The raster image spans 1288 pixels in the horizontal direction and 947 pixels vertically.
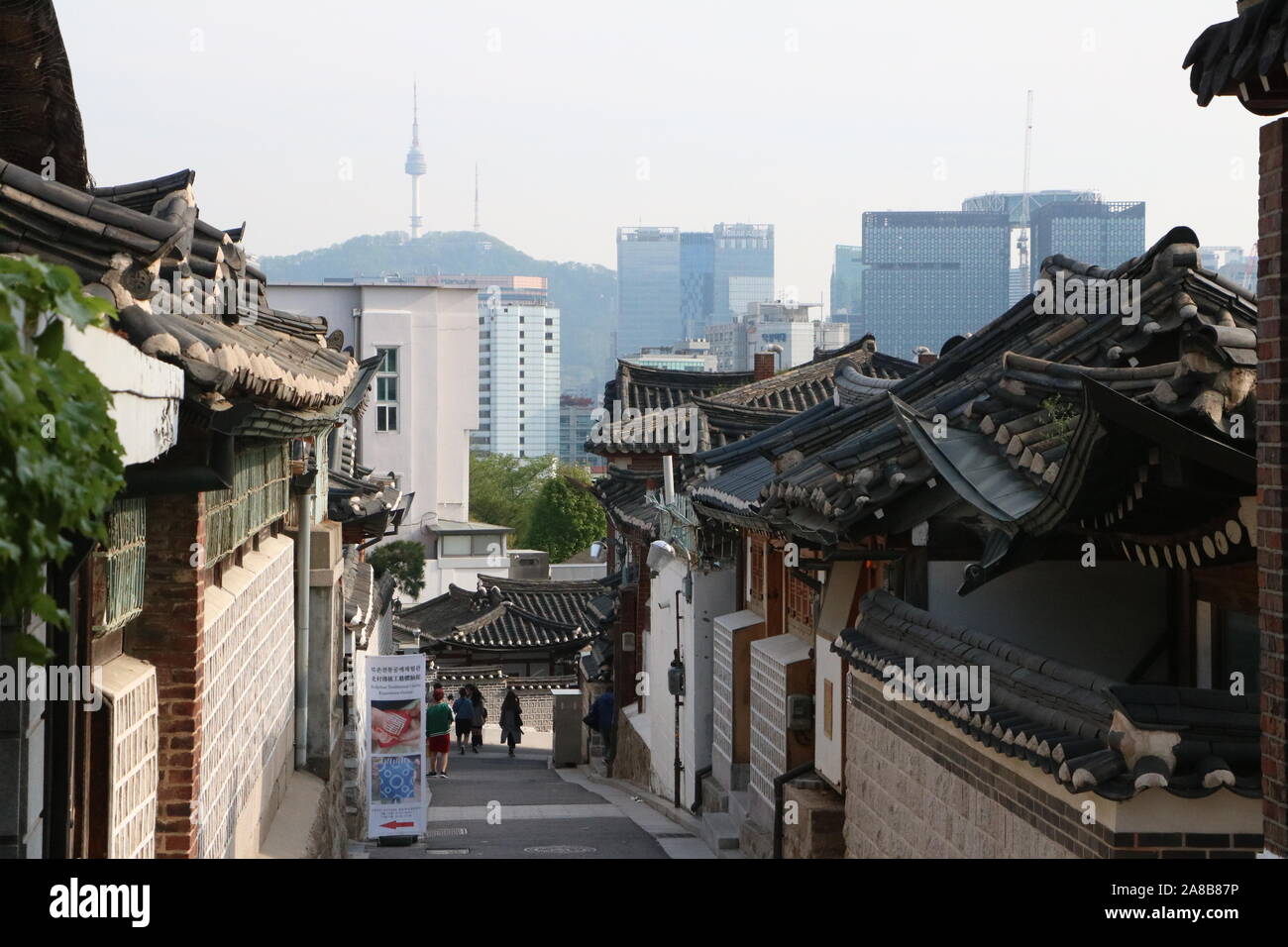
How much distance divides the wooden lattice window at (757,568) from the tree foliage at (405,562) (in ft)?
135

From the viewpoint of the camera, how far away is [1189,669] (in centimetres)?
866

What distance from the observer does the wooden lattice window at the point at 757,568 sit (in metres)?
18.3

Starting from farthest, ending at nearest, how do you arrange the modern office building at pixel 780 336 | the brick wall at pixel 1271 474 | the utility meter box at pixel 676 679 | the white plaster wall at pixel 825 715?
the modern office building at pixel 780 336
the utility meter box at pixel 676 679
the white plaster wall at pixel 825 715
the brick wall at pixel 1271 474

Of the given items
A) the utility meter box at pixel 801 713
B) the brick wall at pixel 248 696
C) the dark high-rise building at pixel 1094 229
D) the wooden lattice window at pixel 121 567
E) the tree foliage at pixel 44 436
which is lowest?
the utility meter box at pixel 801 713

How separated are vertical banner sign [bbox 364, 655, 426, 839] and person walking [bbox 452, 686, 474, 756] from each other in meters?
19.0

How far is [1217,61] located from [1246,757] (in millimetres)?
2738

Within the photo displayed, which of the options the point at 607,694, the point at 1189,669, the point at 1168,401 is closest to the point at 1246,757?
the point at 1168,401

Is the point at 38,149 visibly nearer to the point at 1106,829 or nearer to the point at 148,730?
the point at 148,730

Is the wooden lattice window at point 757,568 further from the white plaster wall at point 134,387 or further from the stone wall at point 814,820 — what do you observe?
the white plaster wall at point 134,387

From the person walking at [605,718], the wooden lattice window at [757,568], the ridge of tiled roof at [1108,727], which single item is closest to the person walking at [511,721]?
the person walking at [605,718]

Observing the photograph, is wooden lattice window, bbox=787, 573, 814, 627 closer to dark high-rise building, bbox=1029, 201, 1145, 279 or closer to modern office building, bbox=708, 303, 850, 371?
modern office building, bbox=708, 303, 850, 371

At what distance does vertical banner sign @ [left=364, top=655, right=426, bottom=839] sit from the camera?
1775 cm

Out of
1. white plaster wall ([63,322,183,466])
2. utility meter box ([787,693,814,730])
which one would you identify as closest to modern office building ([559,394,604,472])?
utility meter box ([787,693,814,730])
